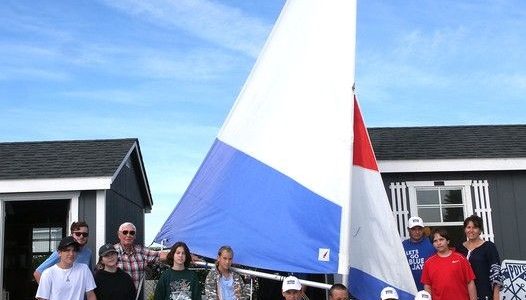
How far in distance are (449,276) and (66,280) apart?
3.19m

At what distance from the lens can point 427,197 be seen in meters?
8.66

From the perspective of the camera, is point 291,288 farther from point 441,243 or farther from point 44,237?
point 44,237

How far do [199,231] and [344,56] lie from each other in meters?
2.03

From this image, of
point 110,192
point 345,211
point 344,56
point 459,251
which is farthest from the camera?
point 110,192

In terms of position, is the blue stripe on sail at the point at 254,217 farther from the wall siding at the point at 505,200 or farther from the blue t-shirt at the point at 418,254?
the wall siding at the point at 505,200

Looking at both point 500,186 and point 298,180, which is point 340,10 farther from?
point 500,186

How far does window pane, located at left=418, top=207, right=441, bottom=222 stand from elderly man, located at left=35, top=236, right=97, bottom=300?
491 centimetres

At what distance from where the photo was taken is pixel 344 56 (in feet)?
18.1

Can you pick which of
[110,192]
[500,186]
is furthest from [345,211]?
[110,192]

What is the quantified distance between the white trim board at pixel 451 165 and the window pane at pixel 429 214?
0.55m

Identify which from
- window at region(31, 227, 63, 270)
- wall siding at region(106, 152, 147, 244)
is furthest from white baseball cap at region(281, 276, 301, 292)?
window at region(31, 227, 63, 270)

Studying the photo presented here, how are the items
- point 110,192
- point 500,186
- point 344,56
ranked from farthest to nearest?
1. point 110,192
2. point 500,186
3. point 344,56

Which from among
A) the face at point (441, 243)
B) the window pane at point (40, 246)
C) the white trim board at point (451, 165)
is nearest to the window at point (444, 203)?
the white trim board at point (451, 165)

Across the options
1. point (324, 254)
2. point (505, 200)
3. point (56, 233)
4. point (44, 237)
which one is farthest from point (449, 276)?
point (44, 237)
